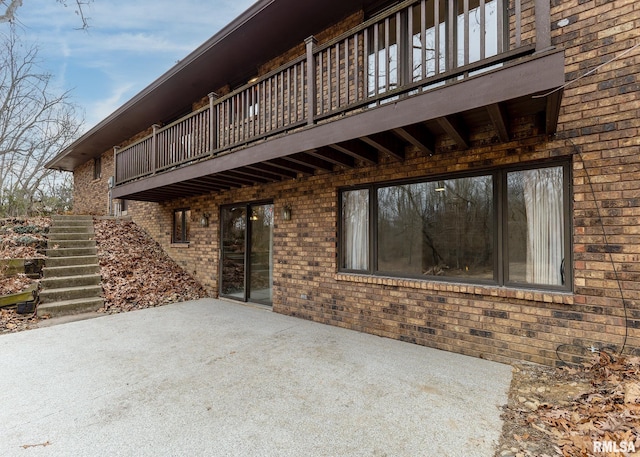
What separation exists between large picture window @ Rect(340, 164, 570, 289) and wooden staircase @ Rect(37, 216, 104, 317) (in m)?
5.00

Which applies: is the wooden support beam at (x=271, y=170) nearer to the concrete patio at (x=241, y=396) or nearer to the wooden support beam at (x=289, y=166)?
the wooden support beam at (x=289, y=166)

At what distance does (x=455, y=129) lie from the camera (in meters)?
3.19

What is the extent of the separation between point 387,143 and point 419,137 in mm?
396

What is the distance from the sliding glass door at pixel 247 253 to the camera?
20.5 feet

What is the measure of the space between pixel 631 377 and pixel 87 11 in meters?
9.43

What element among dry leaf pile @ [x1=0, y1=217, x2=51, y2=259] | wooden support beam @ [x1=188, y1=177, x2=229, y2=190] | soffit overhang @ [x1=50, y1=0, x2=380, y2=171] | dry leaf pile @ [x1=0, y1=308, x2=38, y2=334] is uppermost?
soffit overhang @ [x1=50, y1=0, x2=380, y2=171]

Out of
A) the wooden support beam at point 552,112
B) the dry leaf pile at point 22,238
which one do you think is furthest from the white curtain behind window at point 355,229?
the dry leaf pile at point 22,238

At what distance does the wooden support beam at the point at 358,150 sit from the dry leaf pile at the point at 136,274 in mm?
5038

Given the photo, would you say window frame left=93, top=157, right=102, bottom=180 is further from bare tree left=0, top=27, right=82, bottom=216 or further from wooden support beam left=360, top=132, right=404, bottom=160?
wooden support beam left=360, top=132, right=404, bottom=160

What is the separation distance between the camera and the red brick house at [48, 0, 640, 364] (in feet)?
9.14

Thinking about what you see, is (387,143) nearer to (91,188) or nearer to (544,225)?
(544,225)

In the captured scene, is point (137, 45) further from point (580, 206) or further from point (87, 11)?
point (580, 206)

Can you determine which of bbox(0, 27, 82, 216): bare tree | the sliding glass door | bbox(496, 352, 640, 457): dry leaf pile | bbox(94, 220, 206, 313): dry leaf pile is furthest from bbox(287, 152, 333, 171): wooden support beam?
bbox(0, 27, 82, 216): bare tree

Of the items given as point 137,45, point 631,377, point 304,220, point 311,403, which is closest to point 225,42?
point 304,220
